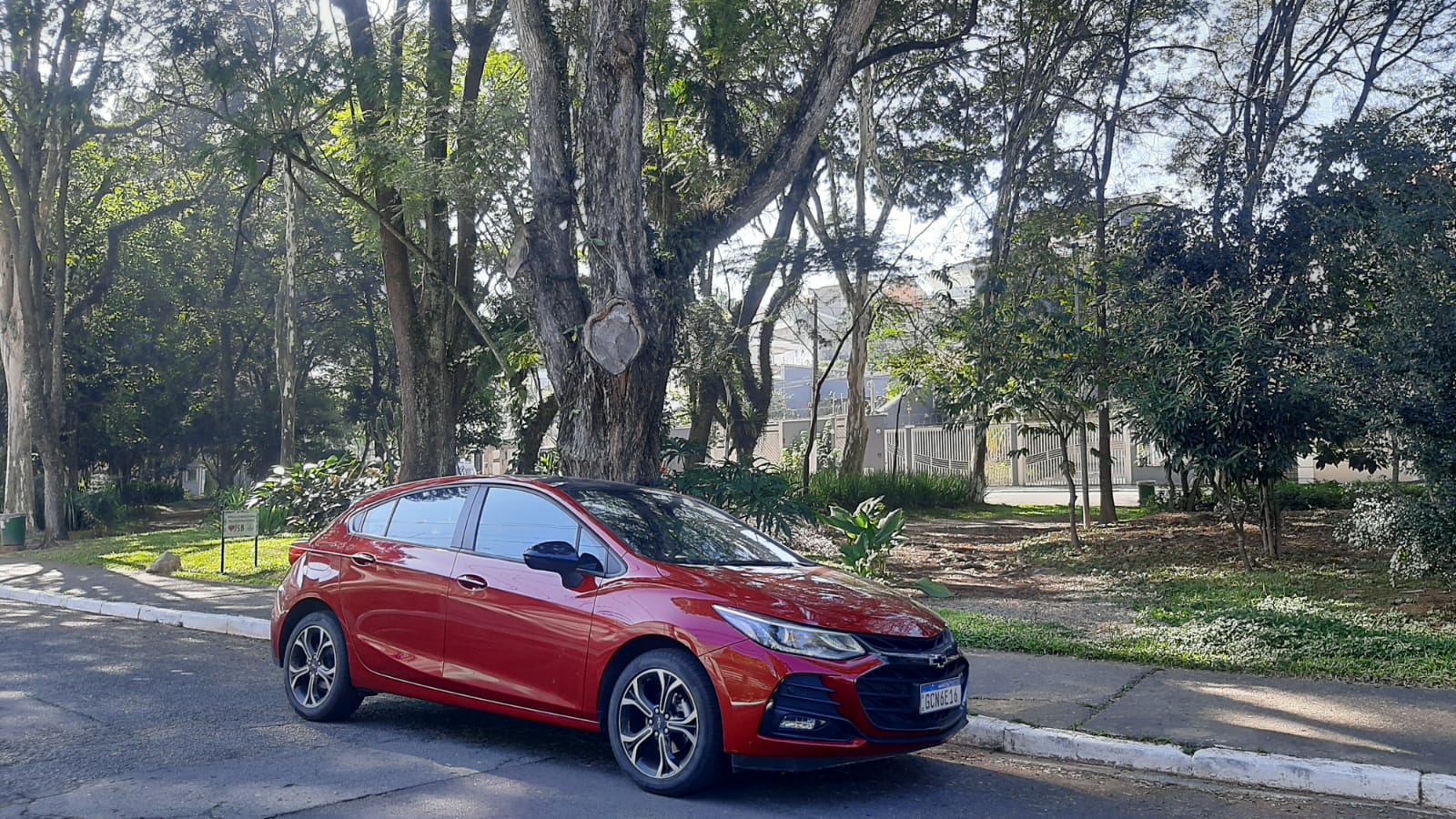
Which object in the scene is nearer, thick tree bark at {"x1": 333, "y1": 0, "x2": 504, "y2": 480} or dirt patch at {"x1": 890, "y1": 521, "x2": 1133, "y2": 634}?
dirt patch at {"x1": 890, "y1": 521, "x2": 1133, "y2": 634}

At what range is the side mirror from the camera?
19.7ft

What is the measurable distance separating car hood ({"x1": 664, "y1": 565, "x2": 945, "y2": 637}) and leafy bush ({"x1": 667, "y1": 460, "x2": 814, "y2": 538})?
651 centimetres

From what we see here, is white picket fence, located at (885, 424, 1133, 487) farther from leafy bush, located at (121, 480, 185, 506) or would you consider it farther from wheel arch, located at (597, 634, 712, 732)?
wheel arch, located at (597, 634, 712, 732)

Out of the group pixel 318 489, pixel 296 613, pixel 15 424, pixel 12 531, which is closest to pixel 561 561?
pixel 296 613

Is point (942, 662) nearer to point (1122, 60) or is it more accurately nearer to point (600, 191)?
point (600, 191)

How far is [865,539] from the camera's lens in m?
13.0

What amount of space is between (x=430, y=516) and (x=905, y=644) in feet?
9.69

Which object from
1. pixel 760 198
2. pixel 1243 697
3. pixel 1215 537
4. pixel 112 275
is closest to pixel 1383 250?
pixel 1243 697

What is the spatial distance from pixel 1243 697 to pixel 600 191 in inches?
278

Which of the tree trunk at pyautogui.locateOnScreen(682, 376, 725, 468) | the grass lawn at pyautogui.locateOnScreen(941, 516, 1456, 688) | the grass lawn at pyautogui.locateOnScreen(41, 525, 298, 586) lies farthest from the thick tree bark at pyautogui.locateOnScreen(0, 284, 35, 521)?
the grass lawn at pyautogui.locateOnScreen(941, 516, 1456, 688)

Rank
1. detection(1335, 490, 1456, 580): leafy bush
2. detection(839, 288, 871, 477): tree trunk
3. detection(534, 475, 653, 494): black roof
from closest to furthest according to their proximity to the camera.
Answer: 1. detection(534, 475, 653, 494): black roof
2. detection(1335, 490, 1456, 580): leafy bush
3. detection(839, 288, 871, 477): tree trunk

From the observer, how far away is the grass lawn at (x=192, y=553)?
16.1 m

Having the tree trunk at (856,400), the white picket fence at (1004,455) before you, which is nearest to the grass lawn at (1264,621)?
the tree trunk at (856,400)

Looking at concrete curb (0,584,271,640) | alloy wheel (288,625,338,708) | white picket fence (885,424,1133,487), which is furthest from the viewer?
white picket fence (885,424,1133,487)
